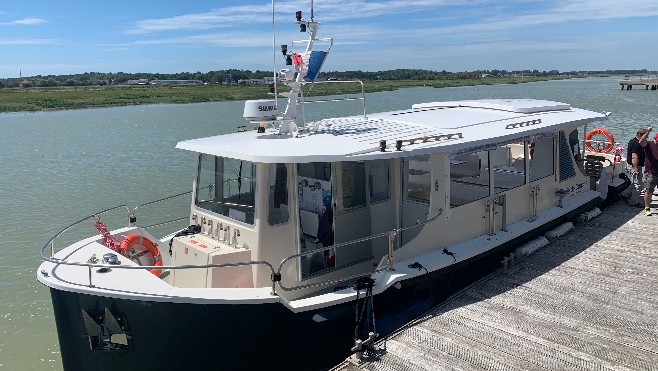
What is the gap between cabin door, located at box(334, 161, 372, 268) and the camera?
7.00m

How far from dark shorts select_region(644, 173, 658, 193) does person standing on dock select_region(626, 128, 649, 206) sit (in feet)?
1.29

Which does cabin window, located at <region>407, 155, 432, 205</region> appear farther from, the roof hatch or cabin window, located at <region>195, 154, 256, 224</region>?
the roof hatch

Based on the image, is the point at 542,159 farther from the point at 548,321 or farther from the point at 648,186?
the point at 548,321

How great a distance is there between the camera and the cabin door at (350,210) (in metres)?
7.00

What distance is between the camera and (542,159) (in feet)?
32.3

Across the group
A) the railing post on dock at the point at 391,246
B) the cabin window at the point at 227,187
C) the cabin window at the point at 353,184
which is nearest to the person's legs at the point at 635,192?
the railing post on dock at the point at 391,246

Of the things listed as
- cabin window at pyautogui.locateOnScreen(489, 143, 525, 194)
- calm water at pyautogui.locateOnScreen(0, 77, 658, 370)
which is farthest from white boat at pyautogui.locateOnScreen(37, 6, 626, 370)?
calm water at pyautogui.locateOnScreen(0, 77, 658, 370)

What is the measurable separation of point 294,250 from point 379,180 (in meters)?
1.55

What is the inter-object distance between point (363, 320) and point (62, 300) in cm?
338

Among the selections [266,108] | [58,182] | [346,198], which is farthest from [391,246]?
[58,182]

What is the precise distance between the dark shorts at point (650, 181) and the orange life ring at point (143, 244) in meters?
9.01

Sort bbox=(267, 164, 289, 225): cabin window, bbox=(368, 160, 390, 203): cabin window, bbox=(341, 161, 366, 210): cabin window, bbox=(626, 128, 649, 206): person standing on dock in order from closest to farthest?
bbox=(267, 164, 289, 225): cabin window, bbox=(341, 161, 366, 210): cabin window, bbox=(368, 160, 390, 203): cabin window, bbox=(626, 128, 649, 206): person standing on dock

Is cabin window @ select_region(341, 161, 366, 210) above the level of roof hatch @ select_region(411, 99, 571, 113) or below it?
below

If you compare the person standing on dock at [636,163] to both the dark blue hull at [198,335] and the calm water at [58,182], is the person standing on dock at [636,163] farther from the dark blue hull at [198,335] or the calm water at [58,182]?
the calm water at [58,182]
